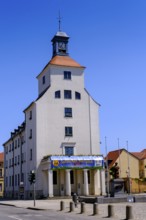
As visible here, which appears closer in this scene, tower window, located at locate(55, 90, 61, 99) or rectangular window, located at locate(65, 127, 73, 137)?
rectangular window, located at locate(65, 127, 73, 137)

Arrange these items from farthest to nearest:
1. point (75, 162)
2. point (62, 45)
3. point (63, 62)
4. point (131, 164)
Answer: point (131, 164), point (62, 45), point (63, 62), point (75, 162)

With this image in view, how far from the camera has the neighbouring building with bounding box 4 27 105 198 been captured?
172ft

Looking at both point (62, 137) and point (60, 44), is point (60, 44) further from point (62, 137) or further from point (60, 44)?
point (62, 137)

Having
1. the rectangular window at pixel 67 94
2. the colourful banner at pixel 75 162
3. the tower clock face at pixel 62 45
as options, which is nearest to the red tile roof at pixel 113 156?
the tower clock face at pixel 62 45

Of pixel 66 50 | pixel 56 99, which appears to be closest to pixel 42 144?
pixel 56 99

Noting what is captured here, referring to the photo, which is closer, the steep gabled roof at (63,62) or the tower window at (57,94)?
the tower window at (57,94)

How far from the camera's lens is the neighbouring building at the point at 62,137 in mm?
52562

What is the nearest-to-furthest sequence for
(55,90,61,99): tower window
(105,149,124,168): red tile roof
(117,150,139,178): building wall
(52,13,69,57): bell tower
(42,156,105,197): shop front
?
1. (42,156,105,197): shop front
2. (55,90,61,99): tower window
3. (52,13,69,57): bell tower
4. (117,150,139,178): building wall
5. (105,149,124,168): red tile roof

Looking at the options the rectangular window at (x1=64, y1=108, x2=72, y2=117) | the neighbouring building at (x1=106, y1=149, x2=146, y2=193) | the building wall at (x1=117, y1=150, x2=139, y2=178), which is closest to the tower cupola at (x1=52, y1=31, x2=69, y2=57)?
the rectangular window at (x1=64, y1=108, x2=72, y2=117)

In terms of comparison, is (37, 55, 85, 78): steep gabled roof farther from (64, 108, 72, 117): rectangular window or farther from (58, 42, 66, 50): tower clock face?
(64, 108, 72, 117): rectangular window

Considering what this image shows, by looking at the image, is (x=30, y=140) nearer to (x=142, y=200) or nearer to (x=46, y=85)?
(x=46, y=85)

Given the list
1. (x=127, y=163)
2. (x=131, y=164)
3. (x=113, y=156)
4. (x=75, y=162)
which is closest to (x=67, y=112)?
(x=75, y=162)

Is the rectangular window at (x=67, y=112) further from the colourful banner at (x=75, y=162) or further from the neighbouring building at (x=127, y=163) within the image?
the neighbouring building at (x=127, y=163)

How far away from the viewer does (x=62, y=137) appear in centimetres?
5622
